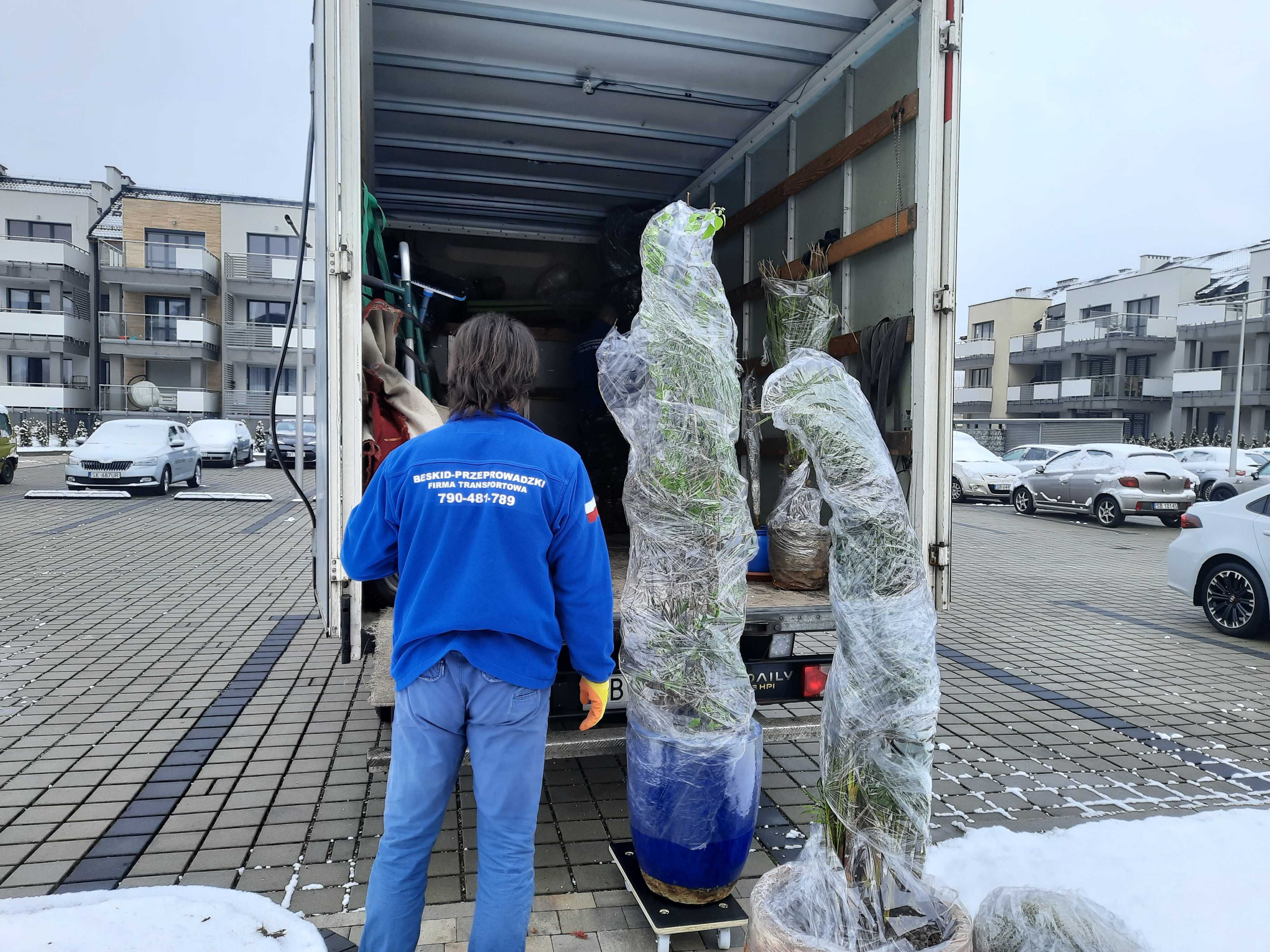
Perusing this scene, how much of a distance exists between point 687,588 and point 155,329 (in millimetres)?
44531

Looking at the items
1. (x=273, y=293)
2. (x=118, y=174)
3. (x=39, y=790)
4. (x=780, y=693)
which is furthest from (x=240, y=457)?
(x=780, y=693)

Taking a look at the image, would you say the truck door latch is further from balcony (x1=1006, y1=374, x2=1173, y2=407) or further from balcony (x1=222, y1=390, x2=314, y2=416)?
balcony (x1=1006, y1=374, x2=1173, y2=407)

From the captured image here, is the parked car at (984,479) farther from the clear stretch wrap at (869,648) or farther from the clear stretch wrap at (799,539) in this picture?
the clear stretch wrap at (869,648)

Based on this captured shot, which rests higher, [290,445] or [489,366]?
[489,366]

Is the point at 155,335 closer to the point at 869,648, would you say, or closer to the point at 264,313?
the point at 264,313

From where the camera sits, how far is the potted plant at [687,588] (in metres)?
2.89

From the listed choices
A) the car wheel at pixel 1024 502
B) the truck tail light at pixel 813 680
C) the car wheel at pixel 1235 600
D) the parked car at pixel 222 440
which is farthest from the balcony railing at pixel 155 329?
the truck tail light at pixel 813 680

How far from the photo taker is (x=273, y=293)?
140 feet

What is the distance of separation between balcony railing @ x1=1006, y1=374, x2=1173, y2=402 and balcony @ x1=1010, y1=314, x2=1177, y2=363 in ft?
5.35

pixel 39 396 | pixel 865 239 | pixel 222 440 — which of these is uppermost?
pixel 39 396

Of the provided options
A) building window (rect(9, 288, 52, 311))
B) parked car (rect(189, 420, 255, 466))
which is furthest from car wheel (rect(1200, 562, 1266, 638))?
building window (rect(9, 288, 52, 311))

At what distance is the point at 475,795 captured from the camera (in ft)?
7.97

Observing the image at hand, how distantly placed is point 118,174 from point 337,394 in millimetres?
50246

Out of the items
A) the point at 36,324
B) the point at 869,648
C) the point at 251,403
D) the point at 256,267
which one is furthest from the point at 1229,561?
the point at 36,324
